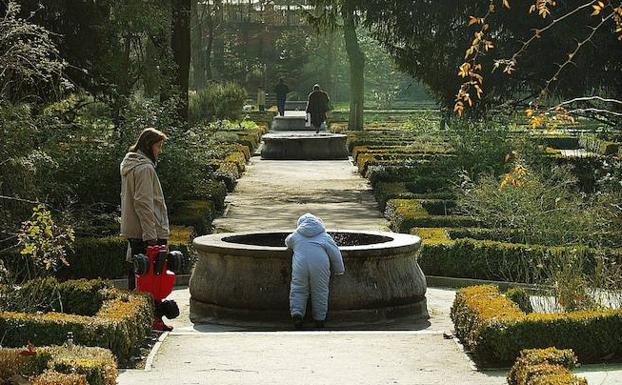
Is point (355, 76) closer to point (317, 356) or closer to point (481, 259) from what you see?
point (481, 259)

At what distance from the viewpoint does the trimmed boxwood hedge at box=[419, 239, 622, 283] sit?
49.3 ft

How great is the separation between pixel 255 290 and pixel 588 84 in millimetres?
15538

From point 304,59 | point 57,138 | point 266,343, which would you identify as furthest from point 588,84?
point 304,59

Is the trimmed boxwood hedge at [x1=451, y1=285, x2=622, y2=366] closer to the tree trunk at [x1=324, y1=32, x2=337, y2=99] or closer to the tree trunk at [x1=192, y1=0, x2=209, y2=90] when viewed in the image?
the tree trunk at [x1=192, y1=0, x2=209, y2=90]

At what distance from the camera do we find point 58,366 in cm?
793

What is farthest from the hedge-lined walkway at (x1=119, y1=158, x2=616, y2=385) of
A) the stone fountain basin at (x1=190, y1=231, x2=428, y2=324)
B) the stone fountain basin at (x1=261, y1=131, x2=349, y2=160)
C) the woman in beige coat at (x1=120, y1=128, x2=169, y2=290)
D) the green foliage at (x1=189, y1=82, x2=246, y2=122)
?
the green foliage at (x1=189, y1=82, x2=246, y2=122)

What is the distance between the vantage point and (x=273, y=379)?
884 cm

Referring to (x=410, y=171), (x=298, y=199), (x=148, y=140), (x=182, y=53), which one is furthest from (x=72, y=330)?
(x=182, y=53)

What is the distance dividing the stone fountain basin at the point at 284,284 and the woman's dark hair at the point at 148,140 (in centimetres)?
143

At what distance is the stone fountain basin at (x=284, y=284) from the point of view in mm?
12414

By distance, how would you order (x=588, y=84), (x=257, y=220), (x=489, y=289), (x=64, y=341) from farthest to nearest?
(x=588, y=84), (x=257, y=220), (x=489, y=289), (x=64, y=341)

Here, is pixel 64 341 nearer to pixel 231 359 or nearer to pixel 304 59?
pixel 231 359

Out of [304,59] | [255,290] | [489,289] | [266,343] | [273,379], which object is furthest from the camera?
[304,59]

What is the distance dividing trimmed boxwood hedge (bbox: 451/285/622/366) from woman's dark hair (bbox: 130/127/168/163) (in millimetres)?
3175
